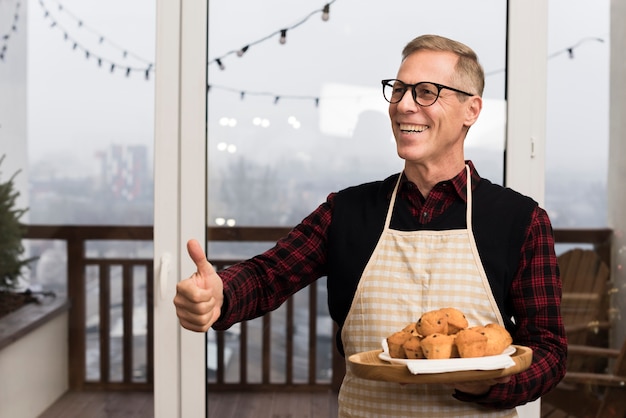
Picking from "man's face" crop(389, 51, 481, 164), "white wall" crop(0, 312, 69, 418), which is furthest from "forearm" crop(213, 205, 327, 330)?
"white wall" crop(0, 312, 69, 418)

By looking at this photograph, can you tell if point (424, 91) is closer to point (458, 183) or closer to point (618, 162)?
point (458, 183)

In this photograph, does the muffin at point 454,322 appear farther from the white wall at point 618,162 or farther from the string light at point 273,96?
the white wall at point 618,162

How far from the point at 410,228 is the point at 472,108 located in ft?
0.90

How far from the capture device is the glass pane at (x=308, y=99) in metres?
2.26

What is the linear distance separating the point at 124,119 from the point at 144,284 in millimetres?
505

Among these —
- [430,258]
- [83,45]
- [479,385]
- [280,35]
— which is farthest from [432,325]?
[83,45]

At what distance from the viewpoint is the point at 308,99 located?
7.54ft

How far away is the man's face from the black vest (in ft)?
0.44

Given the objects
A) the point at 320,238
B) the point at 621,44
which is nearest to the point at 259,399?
the point at 320,238

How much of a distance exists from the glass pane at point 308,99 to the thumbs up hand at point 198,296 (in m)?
0.91

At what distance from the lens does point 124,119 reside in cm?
234

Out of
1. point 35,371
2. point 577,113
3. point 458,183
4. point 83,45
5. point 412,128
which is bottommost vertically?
point 35,371

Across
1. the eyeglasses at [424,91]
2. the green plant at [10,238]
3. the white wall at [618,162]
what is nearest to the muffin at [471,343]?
the eyeglasses at [424,91]

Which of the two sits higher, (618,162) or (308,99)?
(308,99)
